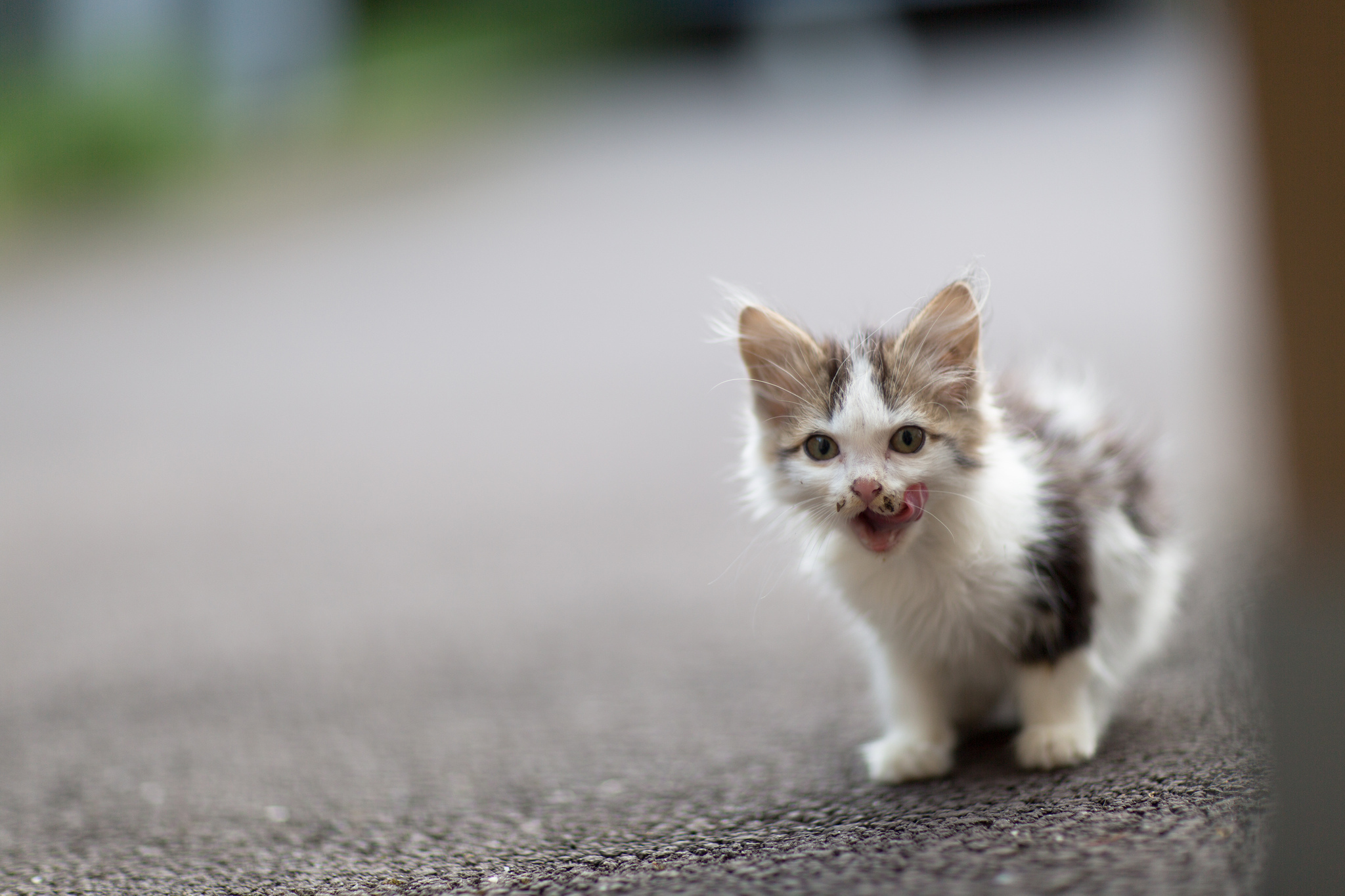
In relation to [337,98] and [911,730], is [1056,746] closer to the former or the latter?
[911,730]

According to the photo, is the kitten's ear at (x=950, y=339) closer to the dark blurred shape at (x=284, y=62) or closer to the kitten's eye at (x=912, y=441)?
the kitten's eye at (x=912, y=441)

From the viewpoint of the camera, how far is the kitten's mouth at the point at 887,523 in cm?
150

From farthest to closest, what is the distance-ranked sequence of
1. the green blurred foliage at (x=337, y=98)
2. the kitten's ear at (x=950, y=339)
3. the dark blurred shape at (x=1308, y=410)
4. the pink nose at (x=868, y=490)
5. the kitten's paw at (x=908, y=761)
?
the green blurred foliage at (x=337, y=98), the kitten's paw at (x=908, y=761), the kitten's ear at (x=950, y=339), the pink nose at (x=868, y=490), the dark blurred shape at (x=1308, y=410)

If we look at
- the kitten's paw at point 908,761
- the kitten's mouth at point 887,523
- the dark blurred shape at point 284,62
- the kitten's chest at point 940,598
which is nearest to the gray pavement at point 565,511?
the kitten's paw at point 908,761

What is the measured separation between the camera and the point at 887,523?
152 centimetres

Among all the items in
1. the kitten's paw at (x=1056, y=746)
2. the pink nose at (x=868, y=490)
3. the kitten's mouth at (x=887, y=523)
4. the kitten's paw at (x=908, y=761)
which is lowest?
the kitten's paw at (x=908, y=761)

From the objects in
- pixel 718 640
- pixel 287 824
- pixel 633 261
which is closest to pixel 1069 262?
pixel 633 261

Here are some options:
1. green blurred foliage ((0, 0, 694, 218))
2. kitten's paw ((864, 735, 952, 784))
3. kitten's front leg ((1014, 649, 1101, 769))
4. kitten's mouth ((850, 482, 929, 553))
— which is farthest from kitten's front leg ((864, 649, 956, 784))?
green blurred foliage ((0, 0, 694, 218))

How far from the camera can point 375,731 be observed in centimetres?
224

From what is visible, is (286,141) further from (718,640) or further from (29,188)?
(718,640)

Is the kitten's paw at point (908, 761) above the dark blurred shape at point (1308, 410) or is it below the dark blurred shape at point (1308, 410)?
below

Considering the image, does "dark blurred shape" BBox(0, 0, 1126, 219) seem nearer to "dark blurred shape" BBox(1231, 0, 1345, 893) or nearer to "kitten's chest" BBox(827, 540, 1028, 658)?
"kitten's chest" BBox(827, 540, 1028, 658)

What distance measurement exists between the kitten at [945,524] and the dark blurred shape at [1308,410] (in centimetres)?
49

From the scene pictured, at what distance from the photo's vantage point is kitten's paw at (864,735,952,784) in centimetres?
170
